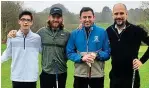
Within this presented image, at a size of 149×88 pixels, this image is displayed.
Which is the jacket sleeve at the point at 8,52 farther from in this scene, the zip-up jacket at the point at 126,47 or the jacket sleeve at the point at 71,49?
the zip-up jacket at the point at 126,47

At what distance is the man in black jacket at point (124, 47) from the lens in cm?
647

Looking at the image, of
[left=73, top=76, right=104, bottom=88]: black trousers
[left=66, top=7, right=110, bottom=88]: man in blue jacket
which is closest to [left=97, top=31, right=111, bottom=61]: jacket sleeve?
[left=66, top=7, right=110, bottom=88]: man in blue jacket

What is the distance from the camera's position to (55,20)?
6816 millimetres

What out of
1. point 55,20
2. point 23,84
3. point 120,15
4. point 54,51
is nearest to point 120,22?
point 120,15

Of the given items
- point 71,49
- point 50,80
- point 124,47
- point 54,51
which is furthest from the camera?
point 50,80

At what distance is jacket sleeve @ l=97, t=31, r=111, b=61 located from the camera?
6.46 meters

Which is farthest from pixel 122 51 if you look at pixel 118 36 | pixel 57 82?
pixel 57 82

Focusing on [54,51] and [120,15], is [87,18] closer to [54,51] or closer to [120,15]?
[120,15]

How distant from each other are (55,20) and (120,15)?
128 centimetres

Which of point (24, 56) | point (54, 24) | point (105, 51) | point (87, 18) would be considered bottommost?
point (24, 56)

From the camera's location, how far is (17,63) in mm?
6676

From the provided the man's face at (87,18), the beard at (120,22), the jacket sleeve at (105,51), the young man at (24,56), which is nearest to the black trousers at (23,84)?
the young man at (24,56)

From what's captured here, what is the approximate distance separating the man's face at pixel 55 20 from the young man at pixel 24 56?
1.30 feet

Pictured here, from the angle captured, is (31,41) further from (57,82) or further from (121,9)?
(121,9)
